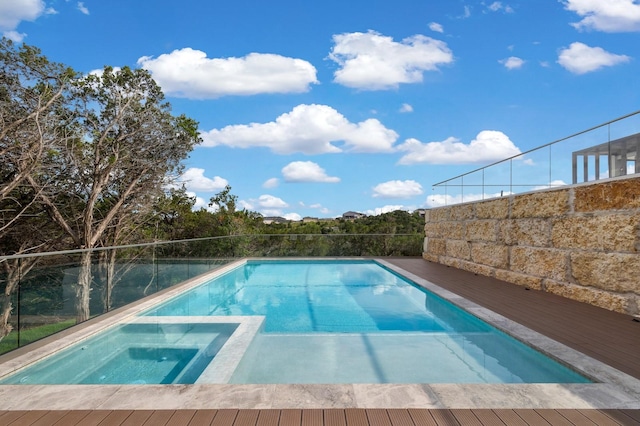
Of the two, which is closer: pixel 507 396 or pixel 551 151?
pixel 507 396

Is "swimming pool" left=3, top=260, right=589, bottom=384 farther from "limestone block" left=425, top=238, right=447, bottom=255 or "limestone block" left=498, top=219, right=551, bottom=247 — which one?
"limestone block" left=425, top=238, right=447, bottom=255

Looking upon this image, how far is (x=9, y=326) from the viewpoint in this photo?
3951mm

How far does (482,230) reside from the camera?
9.44 m

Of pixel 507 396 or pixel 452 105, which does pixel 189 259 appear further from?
pixel 452 105

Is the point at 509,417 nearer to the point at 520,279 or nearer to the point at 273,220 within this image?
the point at 520,279

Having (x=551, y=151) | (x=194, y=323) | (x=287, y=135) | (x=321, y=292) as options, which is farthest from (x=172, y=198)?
(x=551, y=151)

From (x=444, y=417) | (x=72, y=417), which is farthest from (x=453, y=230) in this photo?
(x=72, y=417)

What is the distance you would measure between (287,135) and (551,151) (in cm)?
1213

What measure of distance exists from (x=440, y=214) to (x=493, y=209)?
3.46 metres

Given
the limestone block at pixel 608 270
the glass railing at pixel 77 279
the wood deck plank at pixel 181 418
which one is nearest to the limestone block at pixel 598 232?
the limestone block at pixel 608 270

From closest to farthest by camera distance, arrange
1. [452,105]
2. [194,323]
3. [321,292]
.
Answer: [194,323], [321,292], [452,105]

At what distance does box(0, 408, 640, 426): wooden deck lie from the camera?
95.1 inches

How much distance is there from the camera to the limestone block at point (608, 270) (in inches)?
208

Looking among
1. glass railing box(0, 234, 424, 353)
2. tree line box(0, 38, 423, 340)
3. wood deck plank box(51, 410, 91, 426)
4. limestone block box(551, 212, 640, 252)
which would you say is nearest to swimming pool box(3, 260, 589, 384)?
glass railing box(0, 234, 424, 353)
